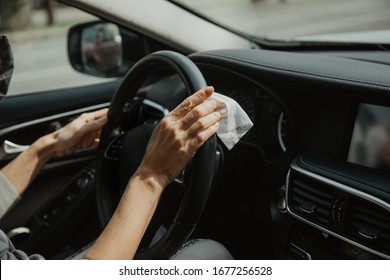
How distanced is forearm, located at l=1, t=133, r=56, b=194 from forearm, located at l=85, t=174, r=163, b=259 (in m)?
0.72

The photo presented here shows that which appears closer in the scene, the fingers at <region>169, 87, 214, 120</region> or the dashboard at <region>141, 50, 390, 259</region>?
the fingers at <region>169, 87, 214, 120</region>

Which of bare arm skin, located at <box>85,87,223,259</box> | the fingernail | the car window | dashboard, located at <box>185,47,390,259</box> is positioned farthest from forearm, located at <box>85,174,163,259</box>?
the car window

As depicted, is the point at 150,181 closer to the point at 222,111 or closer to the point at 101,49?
the point at 222,111

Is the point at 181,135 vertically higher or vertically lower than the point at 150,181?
higher

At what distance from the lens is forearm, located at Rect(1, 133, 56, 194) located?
199cm

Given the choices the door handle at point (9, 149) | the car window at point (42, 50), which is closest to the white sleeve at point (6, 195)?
the door handle at point (9, 149)

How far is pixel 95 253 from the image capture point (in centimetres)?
138

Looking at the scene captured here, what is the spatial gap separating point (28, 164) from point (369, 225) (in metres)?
1.25

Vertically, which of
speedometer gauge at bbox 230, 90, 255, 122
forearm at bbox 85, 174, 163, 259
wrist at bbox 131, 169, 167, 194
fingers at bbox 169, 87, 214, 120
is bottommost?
forearm at bbox 85, 174, 163, 259

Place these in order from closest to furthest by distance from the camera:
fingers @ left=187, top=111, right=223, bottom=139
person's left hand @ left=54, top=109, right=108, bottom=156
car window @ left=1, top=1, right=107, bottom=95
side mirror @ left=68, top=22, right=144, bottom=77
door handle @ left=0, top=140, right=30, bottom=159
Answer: fingers @ left=187, top=111, right=223, bottom=139 < person's left hand @ left=54, top=109, right=108, bottom=156 < door handle @ left=0, top=140, right=30, bottom=159 < side mirror @ left=68, top=22, right=144, bottom=77 < car window @ left=1, top=1, right=107, bottom=95

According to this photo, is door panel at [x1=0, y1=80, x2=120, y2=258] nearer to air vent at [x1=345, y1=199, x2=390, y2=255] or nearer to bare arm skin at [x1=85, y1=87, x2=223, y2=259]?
bare arm skin at [x1=85, y1=87, x2=223, y2=259]

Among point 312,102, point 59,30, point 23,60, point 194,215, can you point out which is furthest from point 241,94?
point 59,30

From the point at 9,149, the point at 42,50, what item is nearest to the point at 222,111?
the point at 9,149

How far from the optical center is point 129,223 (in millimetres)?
1399
